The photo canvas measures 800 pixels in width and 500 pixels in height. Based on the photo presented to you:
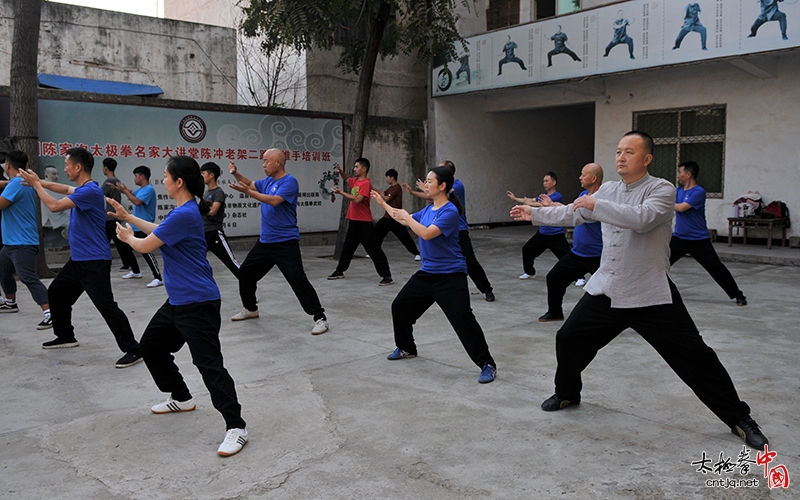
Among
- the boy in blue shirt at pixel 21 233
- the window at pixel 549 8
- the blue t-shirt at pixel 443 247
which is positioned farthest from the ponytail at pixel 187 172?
the window at pixel 549 8

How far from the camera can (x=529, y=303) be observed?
25.6 ft

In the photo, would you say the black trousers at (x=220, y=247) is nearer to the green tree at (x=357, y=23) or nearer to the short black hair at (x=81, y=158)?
the short black hair at (x=81, y=158)

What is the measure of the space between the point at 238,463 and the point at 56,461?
0.91 metres

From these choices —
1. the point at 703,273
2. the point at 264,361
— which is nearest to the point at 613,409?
the point at 264,361

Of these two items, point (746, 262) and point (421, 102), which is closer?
point (746, 262)

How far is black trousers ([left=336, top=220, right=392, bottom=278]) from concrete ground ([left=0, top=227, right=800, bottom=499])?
8.17ft

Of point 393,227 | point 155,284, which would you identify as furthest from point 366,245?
point 155,284

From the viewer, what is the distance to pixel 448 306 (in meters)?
4.80

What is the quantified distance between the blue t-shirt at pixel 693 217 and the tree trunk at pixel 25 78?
783 cm

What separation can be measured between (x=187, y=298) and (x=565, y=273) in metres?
3.95

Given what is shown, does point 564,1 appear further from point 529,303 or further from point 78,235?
point 78,235

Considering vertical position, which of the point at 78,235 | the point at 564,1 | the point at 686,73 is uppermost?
the point at 564,1

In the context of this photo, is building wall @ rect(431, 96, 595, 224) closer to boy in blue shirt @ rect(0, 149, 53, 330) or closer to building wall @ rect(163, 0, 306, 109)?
building wall @ rect(163, 0, 306, 109)

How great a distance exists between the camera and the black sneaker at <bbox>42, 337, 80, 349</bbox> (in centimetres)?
573
